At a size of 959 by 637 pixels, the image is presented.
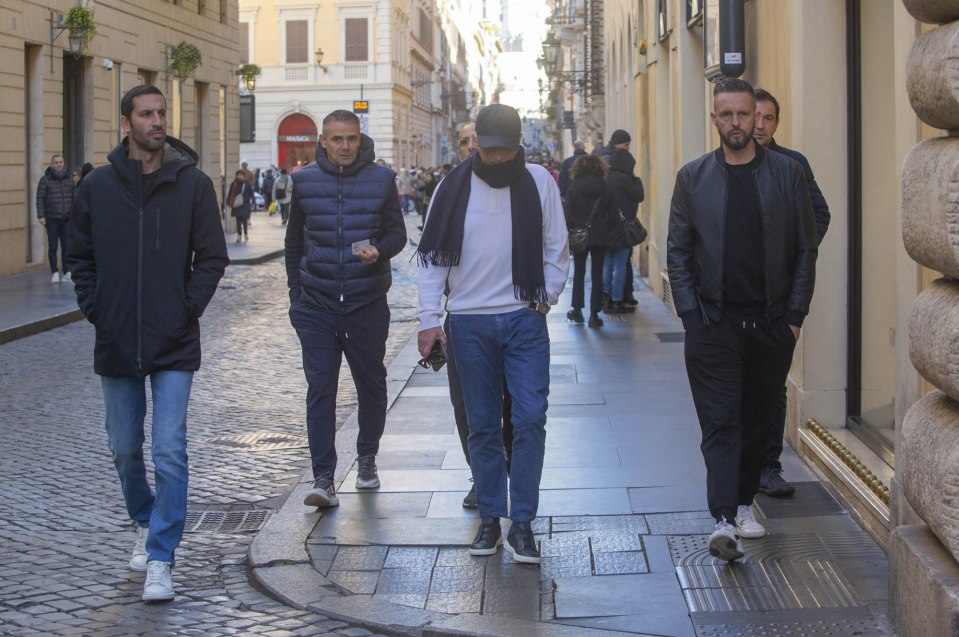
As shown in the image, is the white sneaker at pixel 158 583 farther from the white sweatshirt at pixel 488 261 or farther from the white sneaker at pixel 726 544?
the white sneaker at pixel 726 544

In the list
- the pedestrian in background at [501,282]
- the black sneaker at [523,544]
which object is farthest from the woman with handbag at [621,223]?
the black sneaker at [523,544]

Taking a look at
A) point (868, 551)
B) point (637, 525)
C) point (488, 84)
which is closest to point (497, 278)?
point (637, 525)

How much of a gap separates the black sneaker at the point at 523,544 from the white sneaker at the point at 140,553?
1538mm

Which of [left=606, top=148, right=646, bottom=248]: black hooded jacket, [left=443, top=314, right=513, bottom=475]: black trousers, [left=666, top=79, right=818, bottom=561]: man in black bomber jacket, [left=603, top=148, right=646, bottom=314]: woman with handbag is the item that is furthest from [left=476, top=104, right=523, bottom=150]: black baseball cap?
[left=606, top=148, right=646, bottom=248]: black hooded jacket

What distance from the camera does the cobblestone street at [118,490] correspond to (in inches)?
214

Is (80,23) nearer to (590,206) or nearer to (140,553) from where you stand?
(590,206)

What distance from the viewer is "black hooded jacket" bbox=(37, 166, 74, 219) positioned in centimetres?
2017

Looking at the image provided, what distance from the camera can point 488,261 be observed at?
19.5ft

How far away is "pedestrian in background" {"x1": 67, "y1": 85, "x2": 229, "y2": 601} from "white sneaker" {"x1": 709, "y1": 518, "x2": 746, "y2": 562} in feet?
6.95

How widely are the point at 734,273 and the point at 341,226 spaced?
2175 mm

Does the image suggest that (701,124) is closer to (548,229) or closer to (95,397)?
(95,397)

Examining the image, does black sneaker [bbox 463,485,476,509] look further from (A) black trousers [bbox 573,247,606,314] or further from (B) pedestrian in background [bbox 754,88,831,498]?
(A) black trousers [bbox 573,247,606,314]

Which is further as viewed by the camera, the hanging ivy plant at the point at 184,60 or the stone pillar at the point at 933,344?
the hanging ivy plant at the point at 184,60

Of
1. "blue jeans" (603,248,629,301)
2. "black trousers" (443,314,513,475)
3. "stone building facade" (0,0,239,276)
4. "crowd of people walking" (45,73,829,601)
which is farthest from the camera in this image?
"stone building facade" (0,0,239,276)
